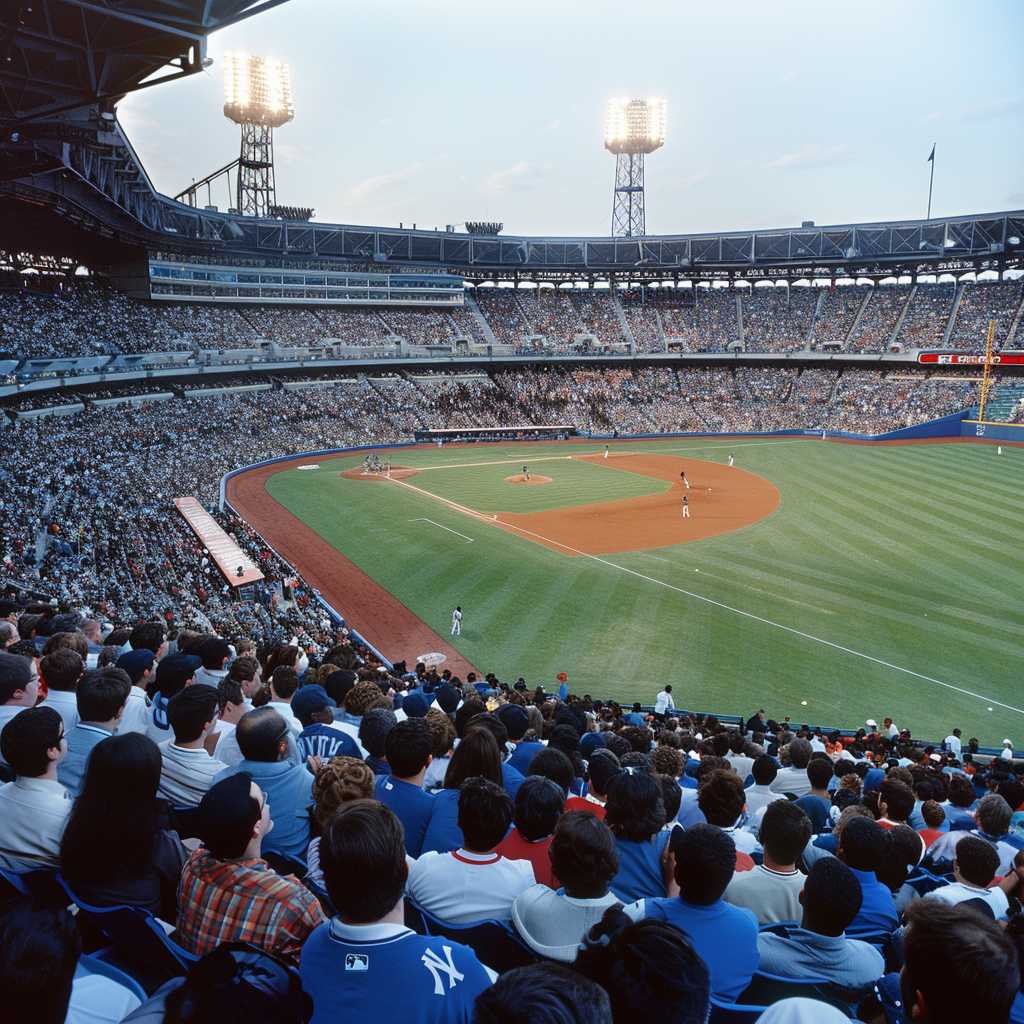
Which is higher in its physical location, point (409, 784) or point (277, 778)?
point (277, 778)

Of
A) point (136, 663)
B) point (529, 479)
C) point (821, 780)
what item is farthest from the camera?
point (529, 479)

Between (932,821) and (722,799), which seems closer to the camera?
(722,799)

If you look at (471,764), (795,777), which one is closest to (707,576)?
(795,777)

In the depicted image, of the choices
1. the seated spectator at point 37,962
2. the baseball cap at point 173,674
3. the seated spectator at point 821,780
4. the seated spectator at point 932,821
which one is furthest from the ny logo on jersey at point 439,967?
the seated spectator at point 932,821

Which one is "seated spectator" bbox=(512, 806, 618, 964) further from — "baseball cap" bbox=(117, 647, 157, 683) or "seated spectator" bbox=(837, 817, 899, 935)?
"baseball cap" bbox=(117, 647, 157, 683)

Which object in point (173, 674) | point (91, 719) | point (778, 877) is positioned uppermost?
point (91, 719)

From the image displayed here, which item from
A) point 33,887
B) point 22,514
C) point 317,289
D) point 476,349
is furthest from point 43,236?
point 33,887

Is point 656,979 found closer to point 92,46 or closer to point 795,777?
point 795,777

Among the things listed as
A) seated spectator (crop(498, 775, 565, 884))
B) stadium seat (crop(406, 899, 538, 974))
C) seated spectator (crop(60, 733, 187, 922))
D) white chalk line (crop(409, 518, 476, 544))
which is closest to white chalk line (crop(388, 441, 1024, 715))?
white chalk line (crop(409, 518, 476, 544))
